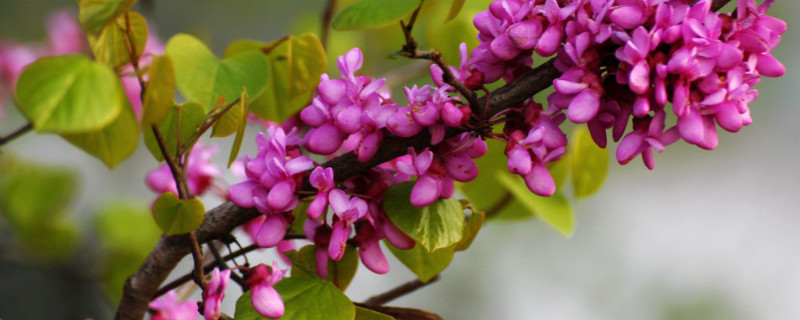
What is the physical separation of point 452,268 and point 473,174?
1.28m

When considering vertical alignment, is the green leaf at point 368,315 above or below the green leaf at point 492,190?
above

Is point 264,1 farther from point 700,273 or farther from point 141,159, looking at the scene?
point 700,273

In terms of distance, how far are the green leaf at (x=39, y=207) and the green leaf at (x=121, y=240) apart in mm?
36

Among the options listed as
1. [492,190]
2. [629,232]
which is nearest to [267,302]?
[492,190]

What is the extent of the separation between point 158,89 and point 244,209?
79 millimetres

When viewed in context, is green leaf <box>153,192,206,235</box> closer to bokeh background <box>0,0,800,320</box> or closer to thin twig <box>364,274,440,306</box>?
thin twig <box>364,274,440,306</box>

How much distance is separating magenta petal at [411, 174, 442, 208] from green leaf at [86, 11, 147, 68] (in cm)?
13

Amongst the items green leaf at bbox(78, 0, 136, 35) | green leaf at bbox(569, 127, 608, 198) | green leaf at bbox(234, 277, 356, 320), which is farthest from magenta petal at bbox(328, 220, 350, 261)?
green leaf at bbox(569, 127, 608, 198)

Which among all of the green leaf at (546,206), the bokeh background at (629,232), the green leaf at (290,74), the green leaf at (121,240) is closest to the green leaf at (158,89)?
the green leaf at (290,74)

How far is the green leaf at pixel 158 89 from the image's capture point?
0.83 feet

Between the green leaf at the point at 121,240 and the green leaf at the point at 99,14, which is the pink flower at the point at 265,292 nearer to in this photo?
the green leaf at the point at 99,14

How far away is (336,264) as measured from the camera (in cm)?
34

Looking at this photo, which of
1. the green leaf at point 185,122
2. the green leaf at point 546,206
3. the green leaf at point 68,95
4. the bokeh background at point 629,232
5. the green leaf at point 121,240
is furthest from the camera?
the bokeh background at point 629,232

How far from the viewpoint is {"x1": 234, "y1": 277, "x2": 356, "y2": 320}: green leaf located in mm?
284
